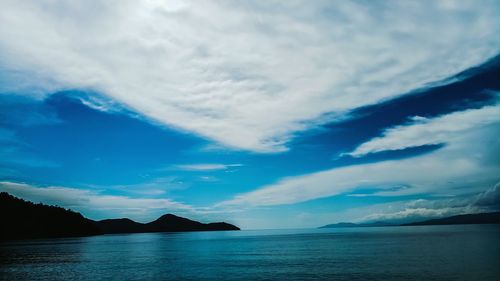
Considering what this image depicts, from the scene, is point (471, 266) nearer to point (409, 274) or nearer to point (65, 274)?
point (409, 274)

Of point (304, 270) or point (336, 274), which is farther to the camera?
point (304, 270)

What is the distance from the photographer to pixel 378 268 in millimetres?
75312

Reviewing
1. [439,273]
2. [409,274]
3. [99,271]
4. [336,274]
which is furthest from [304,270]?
[99,271]

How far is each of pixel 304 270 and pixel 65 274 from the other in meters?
A: 51.7

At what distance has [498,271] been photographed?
63594mm

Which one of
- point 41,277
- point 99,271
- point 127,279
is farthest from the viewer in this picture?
point 99,271

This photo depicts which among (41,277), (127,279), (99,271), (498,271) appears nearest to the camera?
(498,271)

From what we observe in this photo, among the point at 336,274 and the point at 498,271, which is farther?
the point at 336,274

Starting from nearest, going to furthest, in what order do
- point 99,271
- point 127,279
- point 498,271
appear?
1. point 498,271
2. point 127,279
3. point 99,271

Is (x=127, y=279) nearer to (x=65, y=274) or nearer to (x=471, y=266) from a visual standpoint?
(x=65, y=274)

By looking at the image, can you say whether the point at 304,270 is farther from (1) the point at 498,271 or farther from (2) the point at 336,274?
(1) the point at 498,271

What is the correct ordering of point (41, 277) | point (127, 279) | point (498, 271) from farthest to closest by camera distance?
1. point (41, 277)
2. point (127, 279)
3. point (498, 271)

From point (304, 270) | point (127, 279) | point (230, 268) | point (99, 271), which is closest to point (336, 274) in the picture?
point (304, 270)

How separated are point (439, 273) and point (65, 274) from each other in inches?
2996
